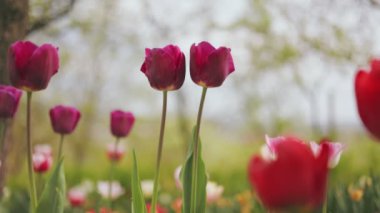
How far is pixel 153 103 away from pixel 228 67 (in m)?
12.9

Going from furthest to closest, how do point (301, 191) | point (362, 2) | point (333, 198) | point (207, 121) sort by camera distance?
point (207, 121), point (362, 2), point (333, 198), point (301, 191)

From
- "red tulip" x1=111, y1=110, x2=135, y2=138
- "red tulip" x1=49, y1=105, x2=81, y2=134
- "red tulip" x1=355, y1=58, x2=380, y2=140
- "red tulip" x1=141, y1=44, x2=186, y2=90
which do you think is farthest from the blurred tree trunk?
"red tulip" x1=355, y1=58, x2=380, y2=140

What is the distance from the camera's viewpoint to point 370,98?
79 cm

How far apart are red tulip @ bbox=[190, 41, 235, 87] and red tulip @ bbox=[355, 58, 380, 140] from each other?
625mm

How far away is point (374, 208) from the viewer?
2402mm

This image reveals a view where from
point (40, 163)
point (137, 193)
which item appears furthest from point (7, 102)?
point (40, 163)

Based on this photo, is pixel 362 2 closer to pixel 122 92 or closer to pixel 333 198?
pixel 333 198

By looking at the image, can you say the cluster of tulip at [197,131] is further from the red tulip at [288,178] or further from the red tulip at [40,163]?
the red tulip at [40,163]

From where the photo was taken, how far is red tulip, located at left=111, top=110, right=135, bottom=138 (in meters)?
2.10

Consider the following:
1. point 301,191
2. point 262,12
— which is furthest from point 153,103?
point 301,191

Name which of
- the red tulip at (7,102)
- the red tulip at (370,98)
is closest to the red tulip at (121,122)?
the red tulip at (7,102)

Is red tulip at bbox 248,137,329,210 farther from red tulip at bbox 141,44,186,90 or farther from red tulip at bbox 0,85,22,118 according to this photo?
red tulip at bbox 0,85,22,118

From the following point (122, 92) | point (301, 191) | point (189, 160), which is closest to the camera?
point (301, 191)

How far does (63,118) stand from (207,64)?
0.68 meters
